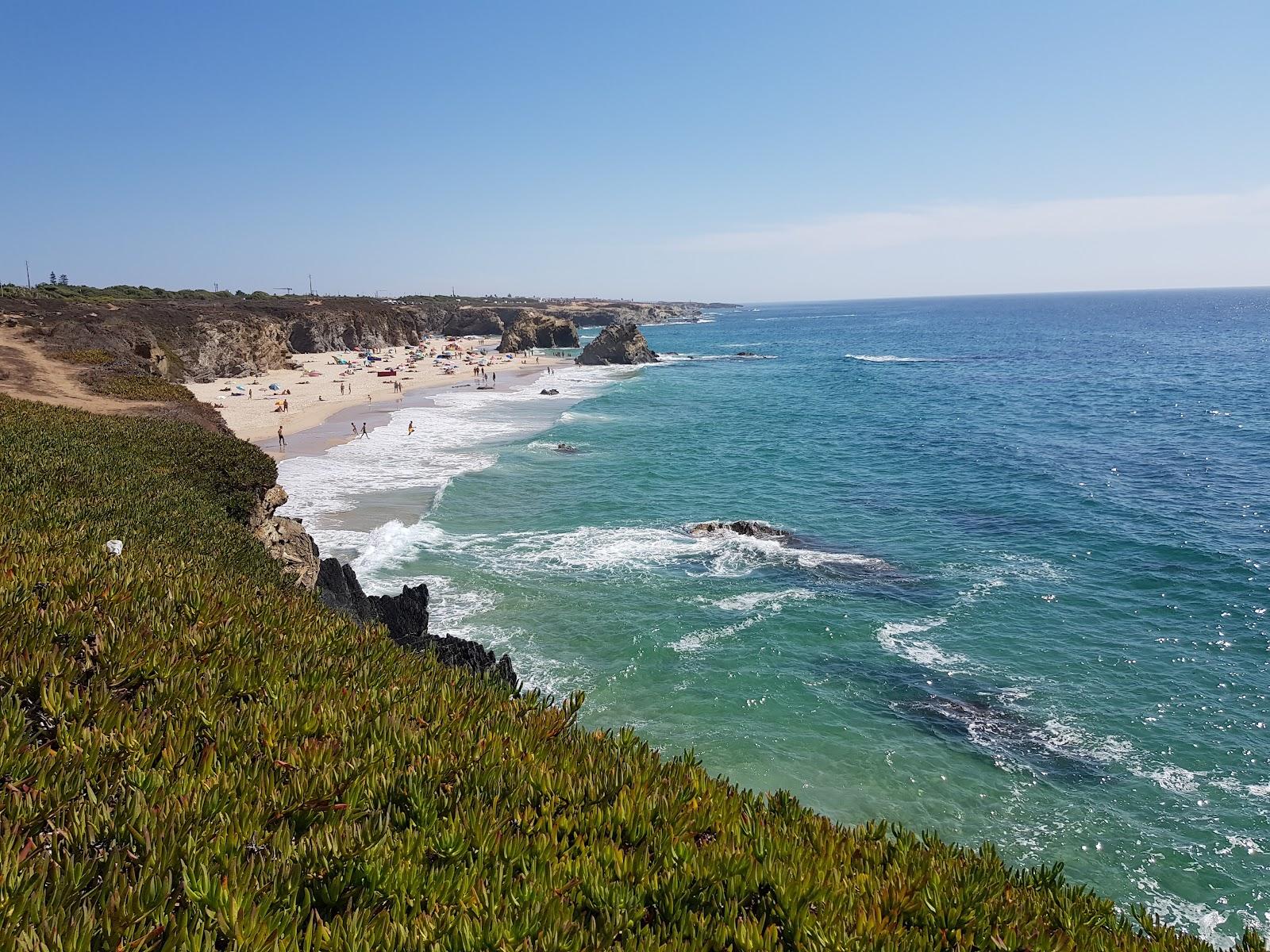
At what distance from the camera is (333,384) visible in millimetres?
74812

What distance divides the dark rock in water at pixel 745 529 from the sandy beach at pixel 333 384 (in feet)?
97.9

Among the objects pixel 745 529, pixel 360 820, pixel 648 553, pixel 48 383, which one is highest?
pixel 48 383

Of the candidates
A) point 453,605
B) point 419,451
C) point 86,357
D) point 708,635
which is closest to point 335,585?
point 453,605

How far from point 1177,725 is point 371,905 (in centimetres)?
1852

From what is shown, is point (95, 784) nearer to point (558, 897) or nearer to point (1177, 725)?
point (558, 897)

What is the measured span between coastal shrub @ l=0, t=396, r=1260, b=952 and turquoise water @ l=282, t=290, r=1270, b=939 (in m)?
8.99

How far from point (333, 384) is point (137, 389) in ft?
145

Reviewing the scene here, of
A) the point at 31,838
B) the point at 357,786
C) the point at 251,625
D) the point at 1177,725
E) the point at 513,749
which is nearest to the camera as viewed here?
the point at 31,838

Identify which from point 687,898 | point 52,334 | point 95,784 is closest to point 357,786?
point 95,784

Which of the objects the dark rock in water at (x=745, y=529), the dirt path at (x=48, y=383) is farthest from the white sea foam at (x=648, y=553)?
the dirt path at (x=48, y=383)

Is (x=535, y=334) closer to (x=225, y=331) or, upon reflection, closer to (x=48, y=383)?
(x=225, y=331)

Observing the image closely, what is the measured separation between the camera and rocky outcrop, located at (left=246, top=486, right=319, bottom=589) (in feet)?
59.5

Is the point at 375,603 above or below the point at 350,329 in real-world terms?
below

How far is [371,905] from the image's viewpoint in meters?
4.21
